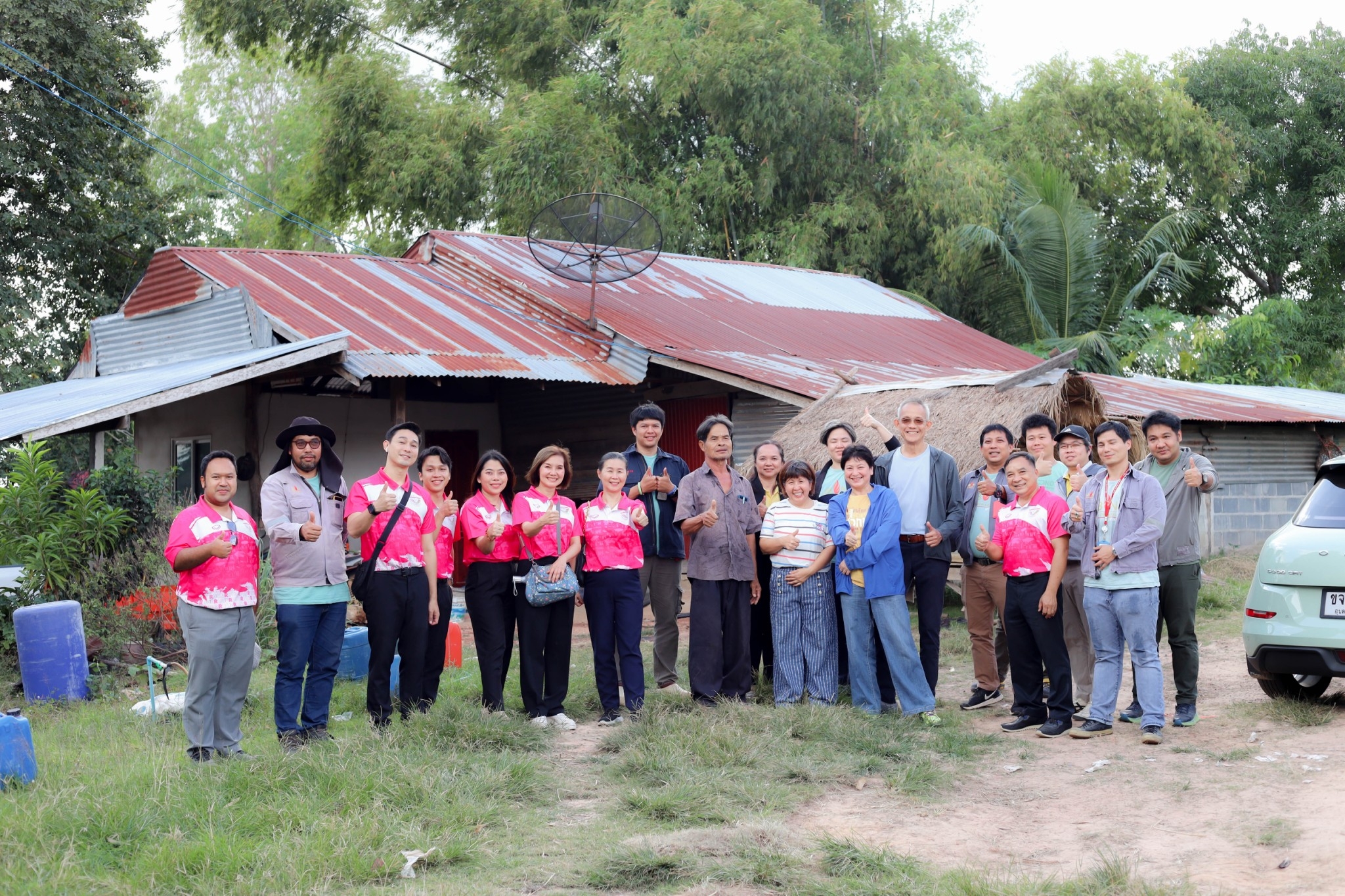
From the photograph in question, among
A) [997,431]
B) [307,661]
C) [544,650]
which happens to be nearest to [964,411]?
[997,431]

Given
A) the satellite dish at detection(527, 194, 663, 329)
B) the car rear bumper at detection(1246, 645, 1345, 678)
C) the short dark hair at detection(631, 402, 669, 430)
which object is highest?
the satellite dish at detection(527, 194, 663, 329)

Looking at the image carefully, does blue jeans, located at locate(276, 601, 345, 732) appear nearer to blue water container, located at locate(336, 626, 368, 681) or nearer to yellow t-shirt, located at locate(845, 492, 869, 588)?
blue water container, located at locate(336, 626, 368, 681)

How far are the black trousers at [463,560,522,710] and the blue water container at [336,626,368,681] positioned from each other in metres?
1.74

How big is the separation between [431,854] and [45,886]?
1.19 m

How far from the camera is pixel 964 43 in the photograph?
32000mm

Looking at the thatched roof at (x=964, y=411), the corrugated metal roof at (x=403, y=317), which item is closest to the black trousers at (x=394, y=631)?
the thatched roof at (x=964, y=411)

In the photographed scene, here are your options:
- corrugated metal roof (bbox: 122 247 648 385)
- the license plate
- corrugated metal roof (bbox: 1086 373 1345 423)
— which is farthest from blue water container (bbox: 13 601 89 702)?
corrugated metal roof (bbox: 1086 373 1345 423)

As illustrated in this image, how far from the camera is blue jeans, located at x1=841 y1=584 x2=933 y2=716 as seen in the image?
6.42 m

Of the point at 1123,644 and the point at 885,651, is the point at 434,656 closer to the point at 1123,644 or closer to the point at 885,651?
the point at 885,651

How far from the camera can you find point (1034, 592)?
617 centimetres

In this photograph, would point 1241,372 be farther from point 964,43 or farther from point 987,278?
point 964,43

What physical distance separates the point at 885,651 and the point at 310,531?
3.06 m

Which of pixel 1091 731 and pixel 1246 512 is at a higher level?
pixel 1246 512

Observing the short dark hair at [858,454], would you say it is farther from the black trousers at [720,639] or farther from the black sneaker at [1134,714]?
the black sneaker at [1134,714]
